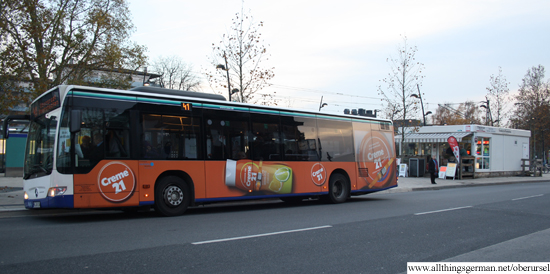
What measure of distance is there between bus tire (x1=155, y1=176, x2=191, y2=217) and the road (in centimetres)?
41

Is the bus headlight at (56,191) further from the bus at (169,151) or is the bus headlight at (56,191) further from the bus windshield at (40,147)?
the bus windshield at (40,147)

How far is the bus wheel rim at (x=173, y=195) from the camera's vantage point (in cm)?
1061

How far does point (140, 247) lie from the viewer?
669cm

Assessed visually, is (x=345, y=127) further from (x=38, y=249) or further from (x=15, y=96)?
(x=15, y=96)

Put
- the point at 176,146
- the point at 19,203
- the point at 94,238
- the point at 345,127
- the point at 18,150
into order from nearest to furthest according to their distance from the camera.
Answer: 1. the point at 94,238
2. the point at 176,146
3. the point at 19,203
4. the point at 345,127
5. the point at 18,150

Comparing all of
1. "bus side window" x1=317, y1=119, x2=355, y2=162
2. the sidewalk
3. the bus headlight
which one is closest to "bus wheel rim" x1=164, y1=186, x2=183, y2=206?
the bus headlight

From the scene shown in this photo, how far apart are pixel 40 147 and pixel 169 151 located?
9.62ft

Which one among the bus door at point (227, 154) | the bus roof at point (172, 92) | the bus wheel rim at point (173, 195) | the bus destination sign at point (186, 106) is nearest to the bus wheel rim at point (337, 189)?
the bus door at point (227, 154)

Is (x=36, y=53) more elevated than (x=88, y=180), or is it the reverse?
(x=36, y=53)

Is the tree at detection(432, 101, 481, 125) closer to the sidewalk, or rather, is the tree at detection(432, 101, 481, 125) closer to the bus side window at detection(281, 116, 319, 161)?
the sidewalk

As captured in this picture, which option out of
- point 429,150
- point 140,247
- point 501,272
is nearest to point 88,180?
point 140,247

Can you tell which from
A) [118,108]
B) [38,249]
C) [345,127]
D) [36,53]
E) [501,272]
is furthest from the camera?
[36,53]

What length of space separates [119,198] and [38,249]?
10.9ft

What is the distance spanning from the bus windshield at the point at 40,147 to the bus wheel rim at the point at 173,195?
2713 mm
